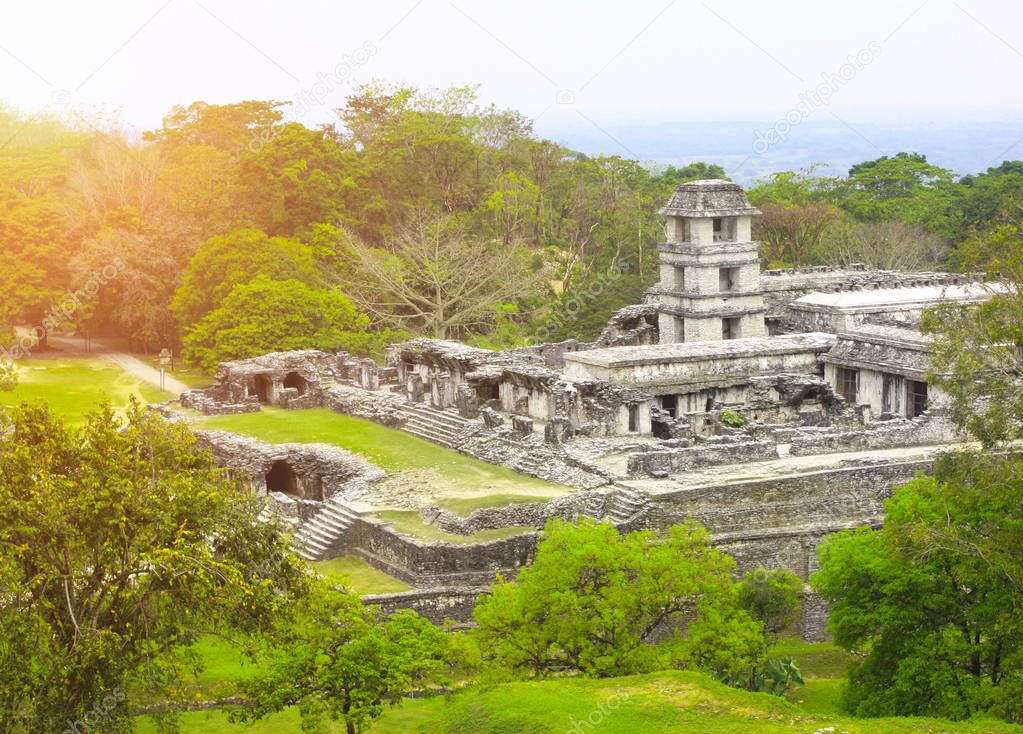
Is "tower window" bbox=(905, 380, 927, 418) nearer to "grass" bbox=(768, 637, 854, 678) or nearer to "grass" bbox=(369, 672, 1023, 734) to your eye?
"grass" bbox=(768, 637, 854, 678)

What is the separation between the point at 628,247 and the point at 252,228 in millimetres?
18636

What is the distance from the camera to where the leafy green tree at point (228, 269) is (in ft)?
205

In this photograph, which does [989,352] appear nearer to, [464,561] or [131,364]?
[464,561]

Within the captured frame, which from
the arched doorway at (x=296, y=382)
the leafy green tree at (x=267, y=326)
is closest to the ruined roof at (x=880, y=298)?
the leafy green tree at (x=267, y=326)

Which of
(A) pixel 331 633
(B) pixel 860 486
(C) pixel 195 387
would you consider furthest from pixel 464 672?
(C) pixel 195 387

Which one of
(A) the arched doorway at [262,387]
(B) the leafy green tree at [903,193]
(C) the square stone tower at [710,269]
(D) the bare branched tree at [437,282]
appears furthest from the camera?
(B) the leafy green tree at [903,193]

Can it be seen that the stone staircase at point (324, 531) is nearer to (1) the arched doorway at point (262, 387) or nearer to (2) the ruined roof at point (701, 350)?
(2) the ruined roof at point (701, 350)

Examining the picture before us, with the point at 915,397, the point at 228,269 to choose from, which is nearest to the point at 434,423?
the point at 915,397

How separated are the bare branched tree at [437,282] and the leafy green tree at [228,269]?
11.0ft

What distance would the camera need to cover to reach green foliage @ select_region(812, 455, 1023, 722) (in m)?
30.0

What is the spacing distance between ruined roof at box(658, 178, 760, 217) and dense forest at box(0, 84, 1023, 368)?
26.9 ft

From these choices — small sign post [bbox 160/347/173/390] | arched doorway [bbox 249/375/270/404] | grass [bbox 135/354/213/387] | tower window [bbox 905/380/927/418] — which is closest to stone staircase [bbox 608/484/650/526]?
tower window [bbox 905/380/927/418]

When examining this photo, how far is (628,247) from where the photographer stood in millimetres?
75375

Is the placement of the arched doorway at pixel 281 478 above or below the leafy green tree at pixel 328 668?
above
